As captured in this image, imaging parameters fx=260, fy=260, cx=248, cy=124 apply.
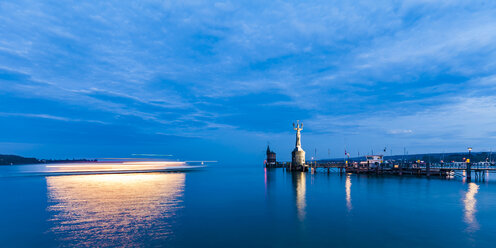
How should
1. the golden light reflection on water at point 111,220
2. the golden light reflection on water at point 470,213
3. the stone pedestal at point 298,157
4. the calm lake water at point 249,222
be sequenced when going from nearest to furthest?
1. the calm lake water at point 249,222
2. the golden light reflection on water at point 111,220
3. the golden light reflection on water at point 470,213
4. the stone pedestal at point 298,157

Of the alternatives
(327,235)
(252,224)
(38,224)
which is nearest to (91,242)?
(38,224)

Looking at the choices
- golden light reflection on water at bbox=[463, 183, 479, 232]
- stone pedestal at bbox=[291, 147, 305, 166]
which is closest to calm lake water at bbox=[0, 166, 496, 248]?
golden light reflection on water at bbox=[463, 183, 479, 232]

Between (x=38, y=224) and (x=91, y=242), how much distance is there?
858cm

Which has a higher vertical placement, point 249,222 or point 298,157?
point 298,157

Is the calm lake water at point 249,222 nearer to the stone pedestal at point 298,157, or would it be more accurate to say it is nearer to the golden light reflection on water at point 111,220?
the golden light reflection on water at point 111,220

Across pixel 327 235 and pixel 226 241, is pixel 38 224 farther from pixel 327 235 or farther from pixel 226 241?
pixel 327 235

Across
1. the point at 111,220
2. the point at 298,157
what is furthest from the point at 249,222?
the point at 298,157

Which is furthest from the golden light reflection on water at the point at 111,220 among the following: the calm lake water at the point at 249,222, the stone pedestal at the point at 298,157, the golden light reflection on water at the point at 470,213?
the stone pedestal at the point at 298,157

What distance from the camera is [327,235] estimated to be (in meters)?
19.0

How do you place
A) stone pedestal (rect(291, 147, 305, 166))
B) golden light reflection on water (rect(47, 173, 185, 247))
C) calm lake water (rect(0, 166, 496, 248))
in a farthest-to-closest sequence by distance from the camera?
1. stone pedestal (rect(291, 147, 305, 166))
2. golden light reflection on water (rect(47, 173, 185, 247))
3. calm lake water (rect(0, 166, 496, 248))

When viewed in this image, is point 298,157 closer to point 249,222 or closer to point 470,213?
point 470,213

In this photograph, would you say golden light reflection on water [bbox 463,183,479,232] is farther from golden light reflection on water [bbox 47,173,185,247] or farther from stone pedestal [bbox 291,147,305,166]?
stone pedestal [bbox 291,147,305,166]

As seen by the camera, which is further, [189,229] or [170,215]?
[170,215]

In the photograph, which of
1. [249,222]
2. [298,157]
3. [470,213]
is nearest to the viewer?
[249,222]
